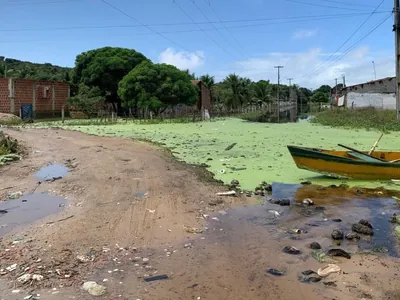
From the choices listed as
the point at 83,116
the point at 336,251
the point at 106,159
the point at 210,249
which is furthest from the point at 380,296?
the point at 83,116

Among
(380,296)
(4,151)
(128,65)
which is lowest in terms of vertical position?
(380,296)

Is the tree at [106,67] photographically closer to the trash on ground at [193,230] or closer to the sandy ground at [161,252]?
the sandy ground at [161,252]

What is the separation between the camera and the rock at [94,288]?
422 centimetres

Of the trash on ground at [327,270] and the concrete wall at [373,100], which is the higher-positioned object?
the concrete wall at [373,100]

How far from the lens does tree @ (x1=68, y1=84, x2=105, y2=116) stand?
37.4 metres

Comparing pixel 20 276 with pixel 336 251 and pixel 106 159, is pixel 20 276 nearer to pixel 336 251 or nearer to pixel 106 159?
pixel 336 251

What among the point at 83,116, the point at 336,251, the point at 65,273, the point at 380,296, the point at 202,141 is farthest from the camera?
the point at 83,116

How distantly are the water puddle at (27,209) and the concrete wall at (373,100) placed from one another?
1592 inches

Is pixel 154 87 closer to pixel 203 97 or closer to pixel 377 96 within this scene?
pixel 203 97

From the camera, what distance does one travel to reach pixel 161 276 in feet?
15.5

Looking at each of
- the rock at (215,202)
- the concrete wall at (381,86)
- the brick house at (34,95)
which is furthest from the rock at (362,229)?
the concrete wall at (381,86)


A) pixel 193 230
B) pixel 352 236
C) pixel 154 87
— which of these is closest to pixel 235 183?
pixel 193 230

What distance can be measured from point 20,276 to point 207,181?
5.71 metres

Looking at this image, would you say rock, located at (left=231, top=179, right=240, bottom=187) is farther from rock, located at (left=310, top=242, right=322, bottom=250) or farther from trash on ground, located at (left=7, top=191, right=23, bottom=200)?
trash on ground, located at (left=7, top=191, right=23, bottom=200)
